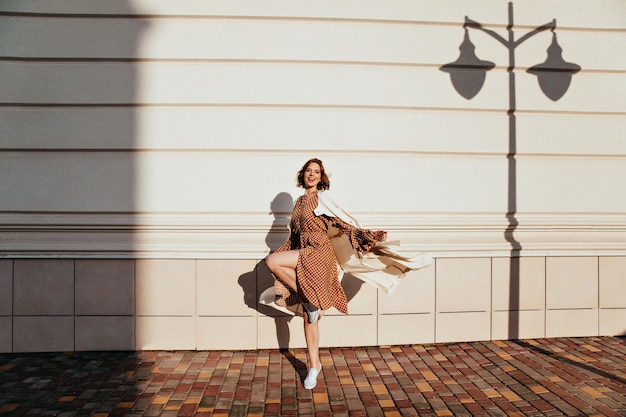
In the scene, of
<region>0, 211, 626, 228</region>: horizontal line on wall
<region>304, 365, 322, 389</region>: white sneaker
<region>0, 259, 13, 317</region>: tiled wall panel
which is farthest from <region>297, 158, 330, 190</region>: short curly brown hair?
<region>0, 259, 13, 317</region>: tiled wall panel

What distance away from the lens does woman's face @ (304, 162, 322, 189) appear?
4629mm

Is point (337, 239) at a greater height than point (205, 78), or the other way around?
point (205, 78)

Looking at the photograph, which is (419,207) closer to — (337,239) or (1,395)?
(337,239)

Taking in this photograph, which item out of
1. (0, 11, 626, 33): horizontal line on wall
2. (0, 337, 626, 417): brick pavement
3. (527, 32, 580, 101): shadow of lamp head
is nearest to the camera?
(0, 337, 626, 417): brick pavement

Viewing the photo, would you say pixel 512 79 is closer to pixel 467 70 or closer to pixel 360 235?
pixel 467 70

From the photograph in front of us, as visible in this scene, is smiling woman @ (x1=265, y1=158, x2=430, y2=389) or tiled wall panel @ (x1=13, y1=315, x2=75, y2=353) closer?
smiling woman @ (x1=265, y1=158, x2=430, y2=389)

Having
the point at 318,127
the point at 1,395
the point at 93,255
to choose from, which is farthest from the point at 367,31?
the point at 1,395

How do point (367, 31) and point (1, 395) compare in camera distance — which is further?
point (367, 31)

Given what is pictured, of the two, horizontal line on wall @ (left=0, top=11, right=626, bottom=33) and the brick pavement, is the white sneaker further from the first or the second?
horizontal line on wall @ (left=0, top=11, right=626, bottom=33)

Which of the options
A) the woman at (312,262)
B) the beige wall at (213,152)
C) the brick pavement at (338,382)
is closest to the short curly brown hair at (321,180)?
the woman at (312,262)

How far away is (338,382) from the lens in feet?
14.9

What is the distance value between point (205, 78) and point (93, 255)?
83.7 inches

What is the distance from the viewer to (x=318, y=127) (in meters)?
5.42

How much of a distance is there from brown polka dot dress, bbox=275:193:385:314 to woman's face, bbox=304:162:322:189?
4.0 inches
